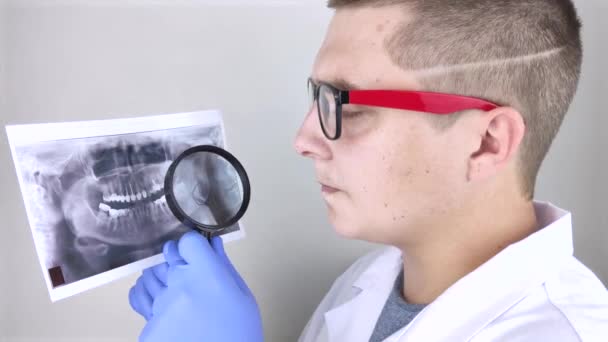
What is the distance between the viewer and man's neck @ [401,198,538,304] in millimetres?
1083

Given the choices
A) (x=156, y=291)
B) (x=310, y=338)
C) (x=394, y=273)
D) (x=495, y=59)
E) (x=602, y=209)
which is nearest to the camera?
(x=495, y=59)

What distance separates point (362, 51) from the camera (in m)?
1.02

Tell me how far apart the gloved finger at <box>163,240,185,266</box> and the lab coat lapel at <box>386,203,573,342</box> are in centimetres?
51

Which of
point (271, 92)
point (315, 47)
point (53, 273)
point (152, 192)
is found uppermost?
point (315, 47)

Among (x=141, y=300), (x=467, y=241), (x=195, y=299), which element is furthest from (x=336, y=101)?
(x=141, y=300)

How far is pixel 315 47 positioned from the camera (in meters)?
1.54

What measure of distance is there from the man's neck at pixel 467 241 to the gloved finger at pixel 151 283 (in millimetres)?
559

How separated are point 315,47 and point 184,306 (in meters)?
0.85

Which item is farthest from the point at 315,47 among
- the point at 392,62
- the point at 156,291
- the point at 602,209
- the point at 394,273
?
the point at 602,209

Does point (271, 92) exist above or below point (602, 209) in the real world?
above

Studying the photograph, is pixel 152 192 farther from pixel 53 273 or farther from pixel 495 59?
pixel 495 59

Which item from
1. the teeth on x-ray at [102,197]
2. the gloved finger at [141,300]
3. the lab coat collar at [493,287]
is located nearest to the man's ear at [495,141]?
the lab coat collar at [493,287]

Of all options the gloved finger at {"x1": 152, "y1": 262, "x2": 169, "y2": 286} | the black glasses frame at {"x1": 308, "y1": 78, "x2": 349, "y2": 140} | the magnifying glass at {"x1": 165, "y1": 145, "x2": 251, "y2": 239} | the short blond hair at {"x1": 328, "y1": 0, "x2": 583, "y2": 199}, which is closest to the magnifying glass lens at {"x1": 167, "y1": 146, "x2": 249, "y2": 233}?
the magnifying glass at {"x1": 165, "y1": 145, "x2": 251, "y2": 239}

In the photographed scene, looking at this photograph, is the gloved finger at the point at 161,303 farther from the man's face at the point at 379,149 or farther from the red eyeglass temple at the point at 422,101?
the red eyeglass temple at the point at 422,101
